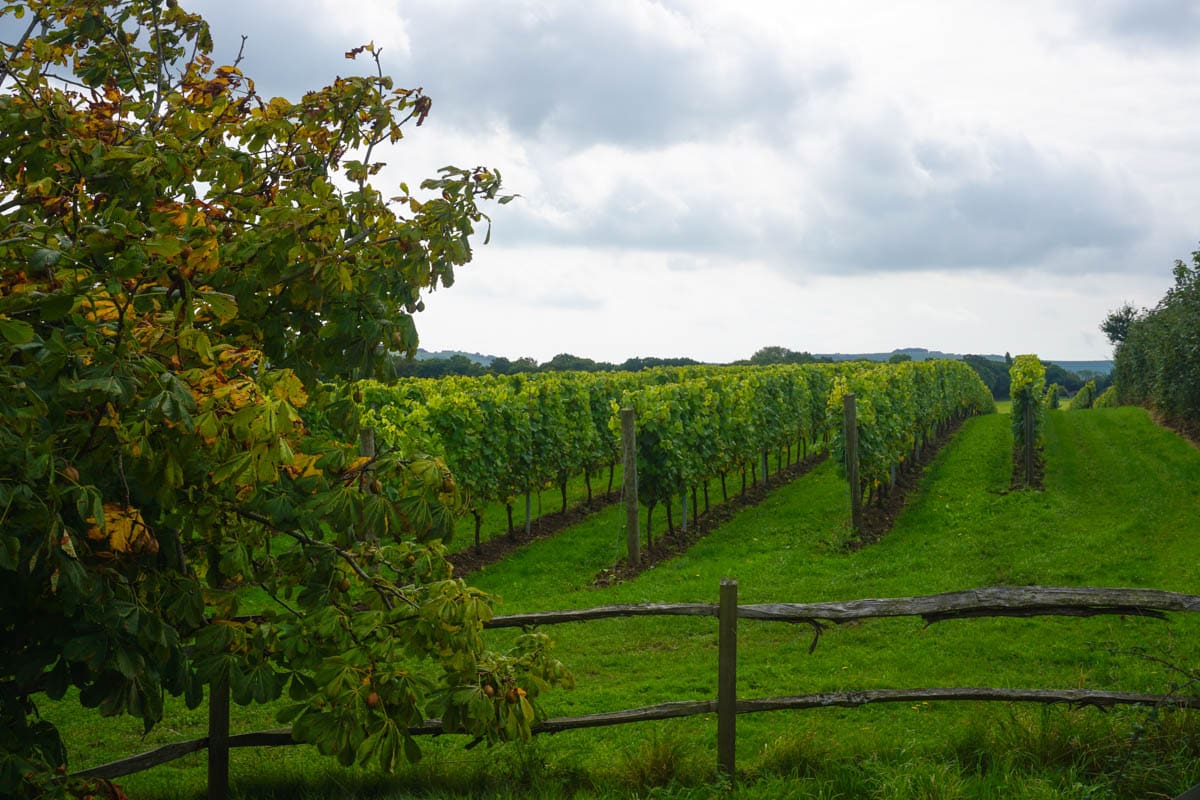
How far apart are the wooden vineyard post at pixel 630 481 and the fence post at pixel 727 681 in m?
7.52

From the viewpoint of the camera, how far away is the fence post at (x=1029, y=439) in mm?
18391

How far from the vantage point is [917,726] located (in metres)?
6.12

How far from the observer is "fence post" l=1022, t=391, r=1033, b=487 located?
1839 cm

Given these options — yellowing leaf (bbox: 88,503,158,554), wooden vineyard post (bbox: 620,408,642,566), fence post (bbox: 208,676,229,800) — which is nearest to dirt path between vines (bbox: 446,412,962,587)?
wooden vineyard post (bbox: 620,408,642,566)

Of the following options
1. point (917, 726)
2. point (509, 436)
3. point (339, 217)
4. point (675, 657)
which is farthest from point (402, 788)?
point (509, 436)

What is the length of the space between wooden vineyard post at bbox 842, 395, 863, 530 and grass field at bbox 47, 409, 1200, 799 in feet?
2.13

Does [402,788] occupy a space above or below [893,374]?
below

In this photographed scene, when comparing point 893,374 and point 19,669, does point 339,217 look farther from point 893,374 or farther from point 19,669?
point 893,374

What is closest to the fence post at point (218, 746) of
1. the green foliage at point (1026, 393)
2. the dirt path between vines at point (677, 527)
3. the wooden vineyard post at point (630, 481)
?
the dirt path between vines at point (677, 527)

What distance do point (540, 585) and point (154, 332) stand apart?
392 inches

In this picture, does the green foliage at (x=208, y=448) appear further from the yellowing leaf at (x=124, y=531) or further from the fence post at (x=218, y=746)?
the fence post at (x=218, y=746)

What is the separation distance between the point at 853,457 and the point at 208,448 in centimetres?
1213

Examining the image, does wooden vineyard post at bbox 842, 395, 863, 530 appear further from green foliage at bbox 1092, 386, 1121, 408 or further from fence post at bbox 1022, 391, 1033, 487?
green foliage at bbox 1092, 386, 1121, 408

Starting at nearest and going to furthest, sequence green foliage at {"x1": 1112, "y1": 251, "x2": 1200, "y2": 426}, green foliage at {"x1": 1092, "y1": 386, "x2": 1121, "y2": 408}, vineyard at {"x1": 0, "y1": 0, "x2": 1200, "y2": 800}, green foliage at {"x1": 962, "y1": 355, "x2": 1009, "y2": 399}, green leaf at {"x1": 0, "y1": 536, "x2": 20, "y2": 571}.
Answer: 1. green leaf at {"x1": 0, "y1": 536, "x2": 20, "y2": 571}
2. vineyard at {"x1": 0, "y1": 0, "x2": 1200, "y2": 800}
3. green foliage at {"x1": 1112, "y1": 251, "x2": 1200, "y2": 426}
4. green foliage at {"x1": 1092, "y1": 386, "x2": 1121, "y2": 408}
5. green foliage at {"x1": 962, "y1": 355, "x2": 1009, "y2": 399}
